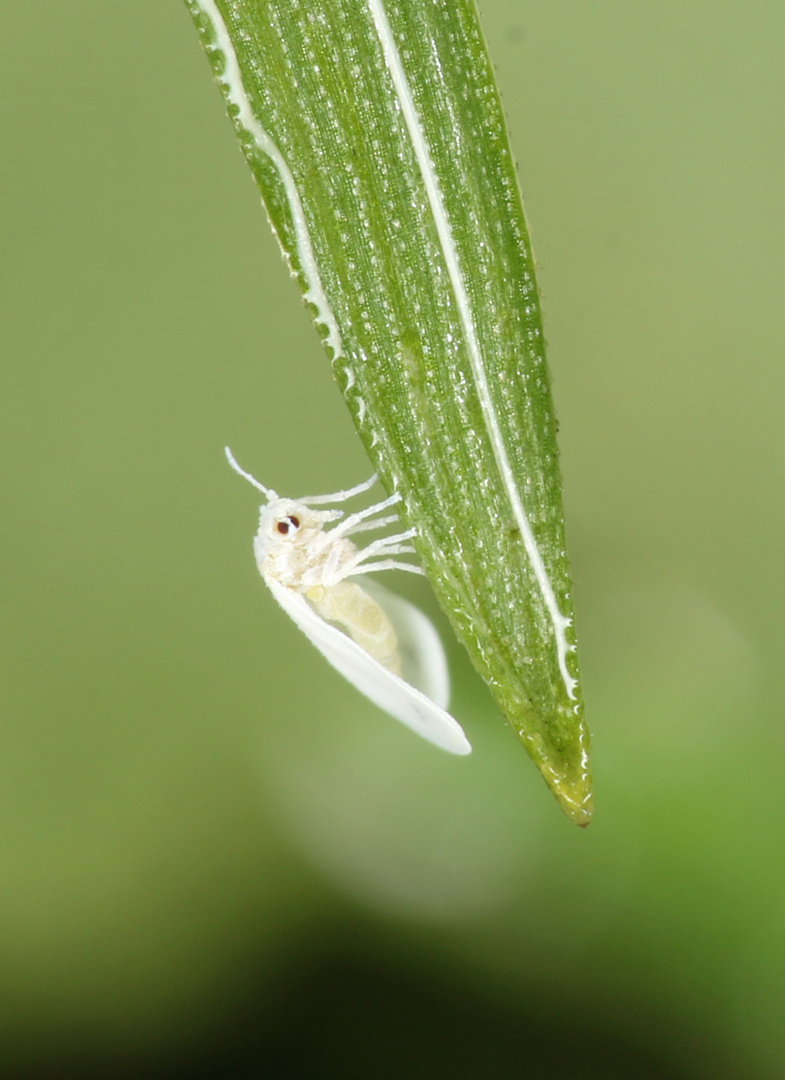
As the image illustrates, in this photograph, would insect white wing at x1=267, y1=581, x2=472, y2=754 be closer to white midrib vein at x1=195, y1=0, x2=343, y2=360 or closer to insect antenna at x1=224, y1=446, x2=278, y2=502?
insect antenna at x1=224, y1=446, x2=278, y2=502

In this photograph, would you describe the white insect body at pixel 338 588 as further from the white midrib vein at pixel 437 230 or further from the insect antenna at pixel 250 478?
the white midrib vein at pixel 437 230

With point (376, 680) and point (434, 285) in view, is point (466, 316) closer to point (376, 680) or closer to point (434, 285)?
point (434, 285)

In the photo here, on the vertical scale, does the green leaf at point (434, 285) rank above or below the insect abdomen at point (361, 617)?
below

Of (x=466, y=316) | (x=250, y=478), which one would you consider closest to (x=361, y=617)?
(x=250, y=478)

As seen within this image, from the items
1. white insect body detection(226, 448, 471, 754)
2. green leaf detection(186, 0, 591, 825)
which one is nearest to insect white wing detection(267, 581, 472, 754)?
white insect body detection(226, 448, 471, 754)

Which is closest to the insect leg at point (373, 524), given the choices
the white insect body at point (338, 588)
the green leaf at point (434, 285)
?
the white insect body at point (338, 588)

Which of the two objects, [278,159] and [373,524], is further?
[373,524]

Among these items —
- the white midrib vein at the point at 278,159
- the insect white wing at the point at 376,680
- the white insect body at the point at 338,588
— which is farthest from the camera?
the white insect body at the point at 338,588
